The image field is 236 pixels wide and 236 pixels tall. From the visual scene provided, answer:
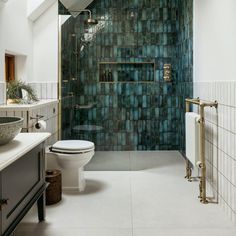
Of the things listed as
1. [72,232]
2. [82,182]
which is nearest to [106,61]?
[82,182]

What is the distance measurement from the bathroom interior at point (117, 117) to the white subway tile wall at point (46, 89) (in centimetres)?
1

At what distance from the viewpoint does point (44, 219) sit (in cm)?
261

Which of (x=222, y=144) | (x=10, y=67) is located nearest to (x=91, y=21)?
(x=10, y=67)

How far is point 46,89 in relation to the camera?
440cm

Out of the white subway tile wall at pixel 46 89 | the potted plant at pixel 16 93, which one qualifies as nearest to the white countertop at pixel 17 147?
the potted plant at pixel 16 93

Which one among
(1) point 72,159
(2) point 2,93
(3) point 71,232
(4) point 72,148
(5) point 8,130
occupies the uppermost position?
(2) point 2,93

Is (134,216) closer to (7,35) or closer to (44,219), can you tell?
(44,219)

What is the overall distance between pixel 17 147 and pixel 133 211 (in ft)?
4.01

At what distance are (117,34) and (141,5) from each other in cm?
56

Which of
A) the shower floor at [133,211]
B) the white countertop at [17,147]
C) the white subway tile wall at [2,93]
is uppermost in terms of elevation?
the white subway tile wall at [2,93]

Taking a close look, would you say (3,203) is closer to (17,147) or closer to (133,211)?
(17,147)

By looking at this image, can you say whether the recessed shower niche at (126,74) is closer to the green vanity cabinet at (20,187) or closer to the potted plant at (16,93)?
the potted plant at (16,93)

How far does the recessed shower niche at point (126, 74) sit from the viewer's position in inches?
178

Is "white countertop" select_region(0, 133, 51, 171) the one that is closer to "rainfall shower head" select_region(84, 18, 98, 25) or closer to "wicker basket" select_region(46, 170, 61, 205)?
"wicker basket" select_region(46, 170, 61, 205)
